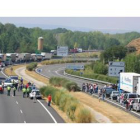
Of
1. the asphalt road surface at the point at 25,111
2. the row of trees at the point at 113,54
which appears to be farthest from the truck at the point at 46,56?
the asphalt road surface at the point at 25,111

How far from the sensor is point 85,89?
5619 cm

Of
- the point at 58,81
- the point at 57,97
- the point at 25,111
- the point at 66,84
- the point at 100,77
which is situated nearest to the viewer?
the point at 25,111

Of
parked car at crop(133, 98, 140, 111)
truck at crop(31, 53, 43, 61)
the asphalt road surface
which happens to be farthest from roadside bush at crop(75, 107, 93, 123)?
truck at crop(31, 53, 43, 61)

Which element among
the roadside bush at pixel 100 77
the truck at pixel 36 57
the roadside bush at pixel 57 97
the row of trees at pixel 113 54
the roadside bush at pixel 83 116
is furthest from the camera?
the truck at pixel 36 57

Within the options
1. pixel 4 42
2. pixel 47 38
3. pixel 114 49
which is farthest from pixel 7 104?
pixel 47 38

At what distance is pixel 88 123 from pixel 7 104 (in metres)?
13.2

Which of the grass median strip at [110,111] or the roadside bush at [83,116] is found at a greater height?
Result: the roadside bush at [83,116]

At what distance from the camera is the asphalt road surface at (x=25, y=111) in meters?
32.5

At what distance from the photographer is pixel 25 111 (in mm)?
37344

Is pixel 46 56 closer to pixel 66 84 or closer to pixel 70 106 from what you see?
pixel 66 84

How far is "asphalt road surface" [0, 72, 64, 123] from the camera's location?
32.5 m

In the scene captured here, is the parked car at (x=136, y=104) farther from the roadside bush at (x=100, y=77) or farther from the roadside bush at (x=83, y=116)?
the roadside bush at (x=100, y=77)

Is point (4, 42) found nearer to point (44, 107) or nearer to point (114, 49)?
point (114, 49)

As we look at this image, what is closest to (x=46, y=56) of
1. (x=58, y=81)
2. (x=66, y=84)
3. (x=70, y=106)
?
(x=58, y=81)
